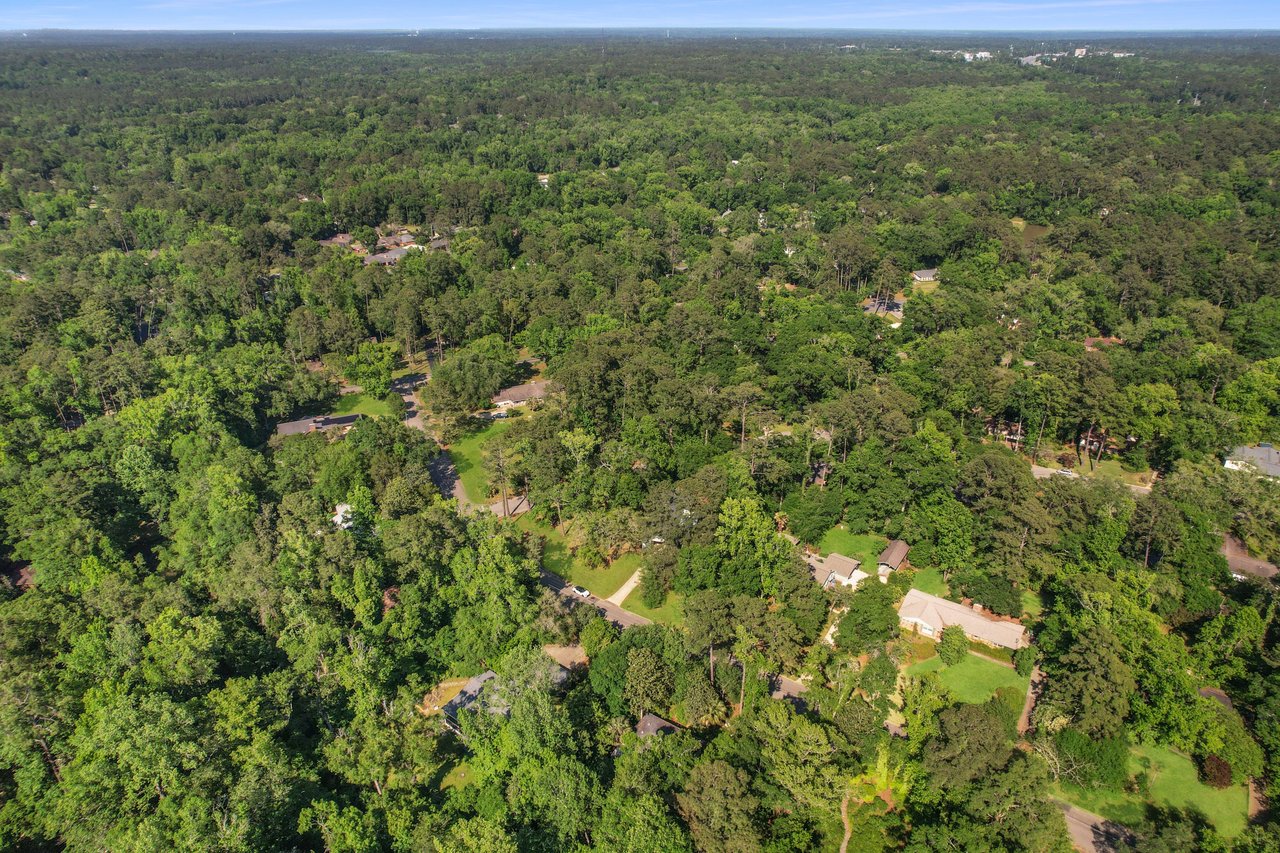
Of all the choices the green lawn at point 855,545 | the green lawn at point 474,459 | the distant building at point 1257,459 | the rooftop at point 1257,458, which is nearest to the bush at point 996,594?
the green lawn at point 855,545

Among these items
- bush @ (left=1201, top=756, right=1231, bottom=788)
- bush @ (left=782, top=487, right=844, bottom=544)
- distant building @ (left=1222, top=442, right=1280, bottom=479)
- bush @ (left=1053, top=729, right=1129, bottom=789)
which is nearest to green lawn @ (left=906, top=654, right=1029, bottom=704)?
bush @ (left=1053, top=729, right=1129, bottom=789)

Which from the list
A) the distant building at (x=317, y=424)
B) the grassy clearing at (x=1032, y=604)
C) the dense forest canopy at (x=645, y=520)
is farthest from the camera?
the distant building at (x=317, y=424)

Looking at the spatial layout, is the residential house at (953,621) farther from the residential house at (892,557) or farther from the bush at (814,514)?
the bush at (814,514)

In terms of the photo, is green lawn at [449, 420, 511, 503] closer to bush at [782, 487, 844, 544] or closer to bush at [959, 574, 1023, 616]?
bush at [782, 487, 844, 544]

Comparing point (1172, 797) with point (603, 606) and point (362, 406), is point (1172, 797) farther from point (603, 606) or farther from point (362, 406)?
point (362, 406)

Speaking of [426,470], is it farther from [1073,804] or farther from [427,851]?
[1073,804]

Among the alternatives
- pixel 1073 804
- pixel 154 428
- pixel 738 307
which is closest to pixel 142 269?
pixel 154 428

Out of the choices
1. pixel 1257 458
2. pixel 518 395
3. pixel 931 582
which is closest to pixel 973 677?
pixel 931 582
